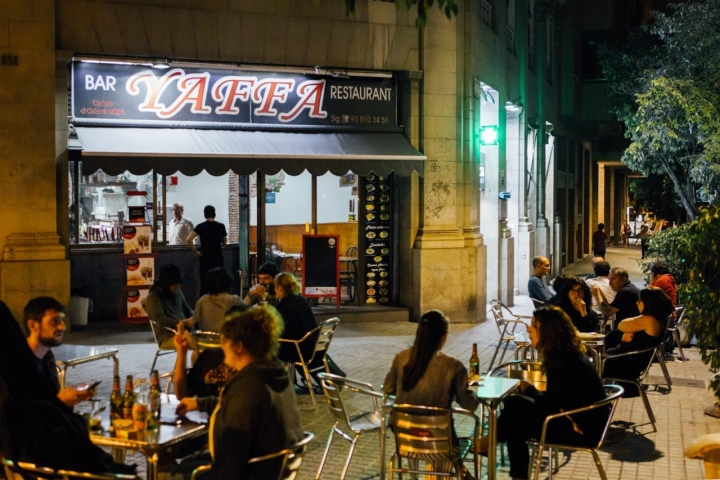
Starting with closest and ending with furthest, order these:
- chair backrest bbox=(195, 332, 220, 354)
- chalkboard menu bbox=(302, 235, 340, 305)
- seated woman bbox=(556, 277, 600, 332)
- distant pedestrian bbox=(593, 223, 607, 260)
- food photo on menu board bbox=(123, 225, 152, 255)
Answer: chair backrest bbox=(195, 332, 220, 354) → seated woman bbox=(556, 277, 600, 332) → food photo on menu board bbox=(123, 225, 152, 255) → chalkboard menu bbox=(302, 235, 340, 305) → distant pedestrian bbox=(593, 223, 607, 260)

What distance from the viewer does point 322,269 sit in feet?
50.1

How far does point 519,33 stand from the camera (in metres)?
21.2

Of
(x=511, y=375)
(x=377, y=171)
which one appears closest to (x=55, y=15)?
(x=377, y=171)

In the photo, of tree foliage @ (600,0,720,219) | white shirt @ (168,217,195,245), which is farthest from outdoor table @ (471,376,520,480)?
tree foliage @ (600,0,720,219)

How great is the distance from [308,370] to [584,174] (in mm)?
28699

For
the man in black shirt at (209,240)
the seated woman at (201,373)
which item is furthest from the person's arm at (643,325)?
the man in black shirt at (209,240)

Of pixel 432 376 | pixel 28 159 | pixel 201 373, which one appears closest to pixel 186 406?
pixel 201 373

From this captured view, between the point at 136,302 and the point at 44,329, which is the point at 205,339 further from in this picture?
the point at 136,302

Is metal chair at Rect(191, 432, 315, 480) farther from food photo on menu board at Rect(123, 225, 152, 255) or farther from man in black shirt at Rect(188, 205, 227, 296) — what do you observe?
man in black shirt at Rect(188, 205, 227, 296)

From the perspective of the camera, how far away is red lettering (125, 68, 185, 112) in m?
13.9

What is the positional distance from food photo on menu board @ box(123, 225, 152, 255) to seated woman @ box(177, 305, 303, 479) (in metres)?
9.35

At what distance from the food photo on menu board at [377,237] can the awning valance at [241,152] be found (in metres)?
0.96

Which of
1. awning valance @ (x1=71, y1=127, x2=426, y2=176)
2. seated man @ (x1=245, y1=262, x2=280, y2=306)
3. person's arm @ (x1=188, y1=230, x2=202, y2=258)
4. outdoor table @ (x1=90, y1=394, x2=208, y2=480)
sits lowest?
outdoor table @ (x1=90, y1=394, x2=208, y2=480)

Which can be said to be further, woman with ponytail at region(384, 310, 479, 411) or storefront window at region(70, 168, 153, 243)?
storefront window at region(70, 168, 153, 243)
